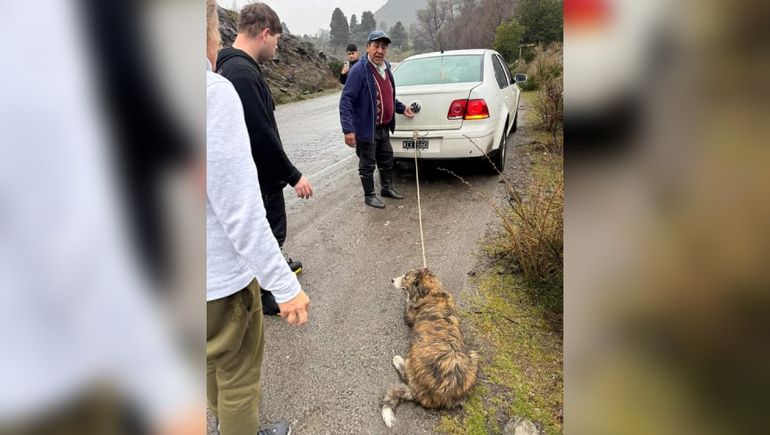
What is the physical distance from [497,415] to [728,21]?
85.8 inches

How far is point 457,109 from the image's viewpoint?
508 cm

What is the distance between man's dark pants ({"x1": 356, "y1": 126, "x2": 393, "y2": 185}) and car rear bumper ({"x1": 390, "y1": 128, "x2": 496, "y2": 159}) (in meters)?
0.32

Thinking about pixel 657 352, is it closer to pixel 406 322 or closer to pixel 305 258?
pixel 406 322

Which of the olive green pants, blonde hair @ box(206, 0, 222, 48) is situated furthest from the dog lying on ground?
blonde hair @ box(206, 0, 222, 48)

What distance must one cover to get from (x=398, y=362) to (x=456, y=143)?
3265mm

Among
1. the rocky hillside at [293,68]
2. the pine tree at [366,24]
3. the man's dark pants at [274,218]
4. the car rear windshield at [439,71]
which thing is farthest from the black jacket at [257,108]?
the pine tree at [366,24]

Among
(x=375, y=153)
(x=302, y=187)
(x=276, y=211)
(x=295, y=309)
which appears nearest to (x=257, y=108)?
(x=302, y=187)

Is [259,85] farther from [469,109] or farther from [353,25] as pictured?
[353,25]

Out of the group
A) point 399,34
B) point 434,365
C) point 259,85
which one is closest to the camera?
point 434,365

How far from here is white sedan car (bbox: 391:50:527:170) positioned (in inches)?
200

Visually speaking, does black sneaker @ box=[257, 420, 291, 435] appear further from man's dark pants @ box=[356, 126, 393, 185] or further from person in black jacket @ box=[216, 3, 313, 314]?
man's dark pants @ box=[356, 126, 393, 185]

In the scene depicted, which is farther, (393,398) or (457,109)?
(457,109)

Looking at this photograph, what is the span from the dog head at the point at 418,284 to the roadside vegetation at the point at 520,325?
34cm

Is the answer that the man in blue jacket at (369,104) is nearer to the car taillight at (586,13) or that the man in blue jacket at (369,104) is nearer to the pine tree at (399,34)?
the car taillight at (586,13)
